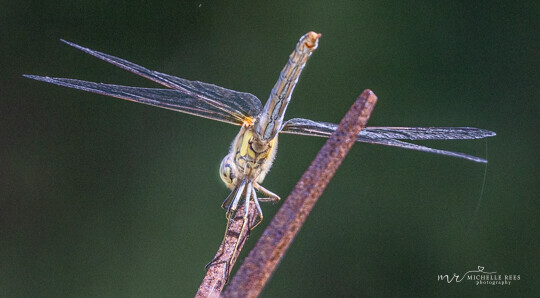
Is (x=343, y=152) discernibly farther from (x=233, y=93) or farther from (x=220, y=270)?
(x=233, y=93)

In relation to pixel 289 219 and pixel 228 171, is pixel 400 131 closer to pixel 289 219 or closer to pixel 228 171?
pixel 228 171

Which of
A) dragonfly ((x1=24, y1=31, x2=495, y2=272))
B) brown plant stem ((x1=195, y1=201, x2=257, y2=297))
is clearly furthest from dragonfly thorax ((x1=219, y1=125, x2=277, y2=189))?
brown plant stem ((x1=195, y1=201, x2=257, y2=297))

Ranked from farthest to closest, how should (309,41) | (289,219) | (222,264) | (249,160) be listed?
(249,160)
(309,41)
(222,264)
(289,219)

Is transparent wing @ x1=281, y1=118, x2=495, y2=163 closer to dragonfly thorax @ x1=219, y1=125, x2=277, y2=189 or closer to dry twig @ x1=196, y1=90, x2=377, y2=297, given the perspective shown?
dragonfly thorax @ x1=219, y1=125, x2=277, y2=189

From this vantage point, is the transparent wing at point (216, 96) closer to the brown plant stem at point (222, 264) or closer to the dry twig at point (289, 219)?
the brown plant stem at point (222, 264)

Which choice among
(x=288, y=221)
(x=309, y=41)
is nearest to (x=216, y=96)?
(x=309, y=41)

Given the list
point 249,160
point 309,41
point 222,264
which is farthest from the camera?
point 249,160

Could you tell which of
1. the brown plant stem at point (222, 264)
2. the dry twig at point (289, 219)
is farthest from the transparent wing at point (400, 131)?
the dry twig at point (289, 219)
